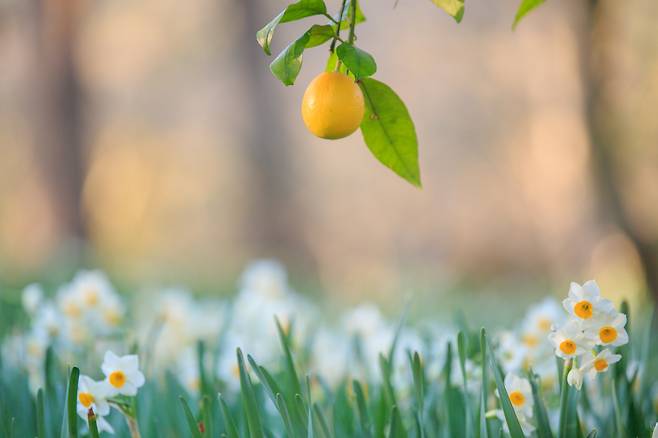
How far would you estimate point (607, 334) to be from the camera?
0.88 meters

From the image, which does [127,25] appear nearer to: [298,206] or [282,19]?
[298,206]

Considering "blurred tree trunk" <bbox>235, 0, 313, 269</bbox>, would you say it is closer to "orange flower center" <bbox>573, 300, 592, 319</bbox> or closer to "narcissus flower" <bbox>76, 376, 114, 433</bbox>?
"narcissus flower" <bbox>76, 376, 114, 433</bbox>

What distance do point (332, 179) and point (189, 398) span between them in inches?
348

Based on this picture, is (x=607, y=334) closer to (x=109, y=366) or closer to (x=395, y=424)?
(x=395, y=424)

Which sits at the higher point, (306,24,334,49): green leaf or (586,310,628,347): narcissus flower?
(306,24,334,49): green leaf

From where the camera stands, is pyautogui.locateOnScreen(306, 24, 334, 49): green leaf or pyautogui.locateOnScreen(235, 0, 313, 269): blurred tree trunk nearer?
pyautogui.locateOnScreen(306, 24, 334, 49): green leaf

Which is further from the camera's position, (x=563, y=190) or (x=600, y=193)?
(x=563, y=190)

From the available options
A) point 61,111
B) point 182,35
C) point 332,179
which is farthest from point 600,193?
point 182,35

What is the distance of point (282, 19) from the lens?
0.75 meters

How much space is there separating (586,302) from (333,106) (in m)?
0.40

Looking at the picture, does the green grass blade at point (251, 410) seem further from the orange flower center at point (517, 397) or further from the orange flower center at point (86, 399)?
the orange flower center at point (517, 397)

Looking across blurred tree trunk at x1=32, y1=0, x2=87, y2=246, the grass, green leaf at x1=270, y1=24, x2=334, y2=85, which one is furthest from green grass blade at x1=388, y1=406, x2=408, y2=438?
blurred tree trunk at x1=32, y1=0, x2=87, y2=246

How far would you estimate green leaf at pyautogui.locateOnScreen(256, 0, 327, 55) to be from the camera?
0.75 meters

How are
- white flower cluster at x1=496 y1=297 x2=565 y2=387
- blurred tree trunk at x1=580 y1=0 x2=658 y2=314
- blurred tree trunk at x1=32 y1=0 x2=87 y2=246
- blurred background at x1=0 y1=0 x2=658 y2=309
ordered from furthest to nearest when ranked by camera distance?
1. blurred tree trunk at x1=32 y1=0 x2=87 y2=246
2. blurred background at x1=0 y1=0 x2=658 y2=309
3. blurred tree trunk at x1=580 y1=0 x2=658 y2=314
4. white flower cluster at x1=496 y1=297 x2=565 y2=387
